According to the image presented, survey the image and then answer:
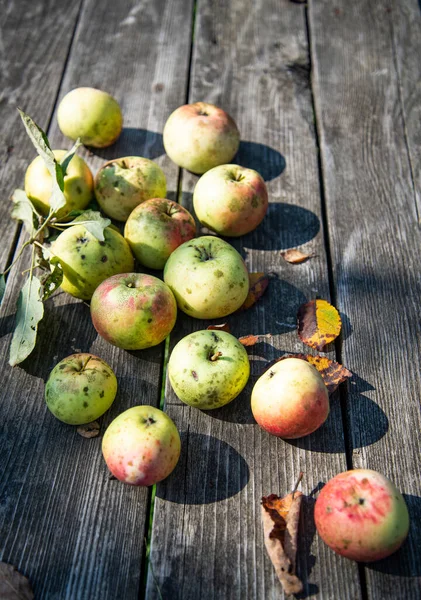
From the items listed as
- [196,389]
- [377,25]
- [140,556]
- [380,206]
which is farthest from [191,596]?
[377,25]

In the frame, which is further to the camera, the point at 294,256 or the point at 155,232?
the point at 294,256

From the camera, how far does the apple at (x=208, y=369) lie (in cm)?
210

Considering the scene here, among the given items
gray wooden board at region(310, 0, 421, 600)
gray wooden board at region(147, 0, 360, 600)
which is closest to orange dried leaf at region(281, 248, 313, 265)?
gray wooden board at region(147, 0, 360, 600)

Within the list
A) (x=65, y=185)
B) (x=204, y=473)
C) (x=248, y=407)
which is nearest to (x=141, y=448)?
(x=204, y=473)

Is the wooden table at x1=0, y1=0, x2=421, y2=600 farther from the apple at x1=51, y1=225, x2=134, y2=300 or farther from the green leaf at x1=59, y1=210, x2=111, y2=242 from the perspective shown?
the green leaf at x1=59, y1=210, x2=111, y2=242

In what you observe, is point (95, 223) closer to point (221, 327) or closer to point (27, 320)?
point (27, 320)

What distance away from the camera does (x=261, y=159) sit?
10.2 ft

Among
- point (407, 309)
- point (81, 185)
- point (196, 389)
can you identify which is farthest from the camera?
point (81, 185)

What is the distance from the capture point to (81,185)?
8.86 ft

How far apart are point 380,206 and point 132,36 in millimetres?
1981

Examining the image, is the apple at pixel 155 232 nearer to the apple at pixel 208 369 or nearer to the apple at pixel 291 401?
the apple at pixel 208 369

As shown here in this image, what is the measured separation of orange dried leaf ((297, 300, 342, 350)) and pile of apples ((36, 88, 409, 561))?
0.89ft

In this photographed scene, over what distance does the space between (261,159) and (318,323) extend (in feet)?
3.67

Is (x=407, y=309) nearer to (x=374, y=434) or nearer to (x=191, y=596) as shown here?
(x=374, y=434)
